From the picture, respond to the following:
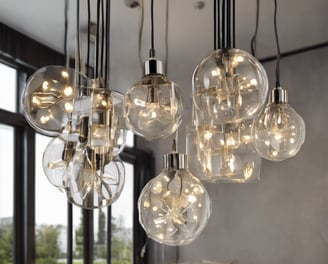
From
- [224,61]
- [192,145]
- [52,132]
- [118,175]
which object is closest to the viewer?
[224,61]

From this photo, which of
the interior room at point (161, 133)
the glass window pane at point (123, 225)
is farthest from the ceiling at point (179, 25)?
the glass window pane at point (123, 225)

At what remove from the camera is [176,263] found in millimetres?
4414

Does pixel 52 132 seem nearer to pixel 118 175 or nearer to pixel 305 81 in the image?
pixel 118 175

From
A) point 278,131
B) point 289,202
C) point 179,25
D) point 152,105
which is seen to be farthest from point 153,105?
point 289,202

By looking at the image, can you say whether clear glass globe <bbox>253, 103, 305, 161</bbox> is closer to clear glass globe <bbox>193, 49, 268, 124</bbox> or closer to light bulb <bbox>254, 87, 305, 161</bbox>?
light bulb <bbox>254, 87, 305, 161</bbox>

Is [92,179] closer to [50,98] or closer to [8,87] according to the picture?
[50,98]

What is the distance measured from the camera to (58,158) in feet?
6.26

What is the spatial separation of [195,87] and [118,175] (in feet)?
1.33

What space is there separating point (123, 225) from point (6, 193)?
4.72ft

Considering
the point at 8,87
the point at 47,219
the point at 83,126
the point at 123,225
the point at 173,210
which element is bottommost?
the point at 123,225

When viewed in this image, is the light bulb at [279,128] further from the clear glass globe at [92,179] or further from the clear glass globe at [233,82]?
the clear glass globe at [92,179]

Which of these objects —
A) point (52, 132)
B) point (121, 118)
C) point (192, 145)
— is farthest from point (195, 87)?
point (192, 145)

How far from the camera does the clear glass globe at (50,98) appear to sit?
1780mm

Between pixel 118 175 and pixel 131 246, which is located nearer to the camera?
pixel 118 175
